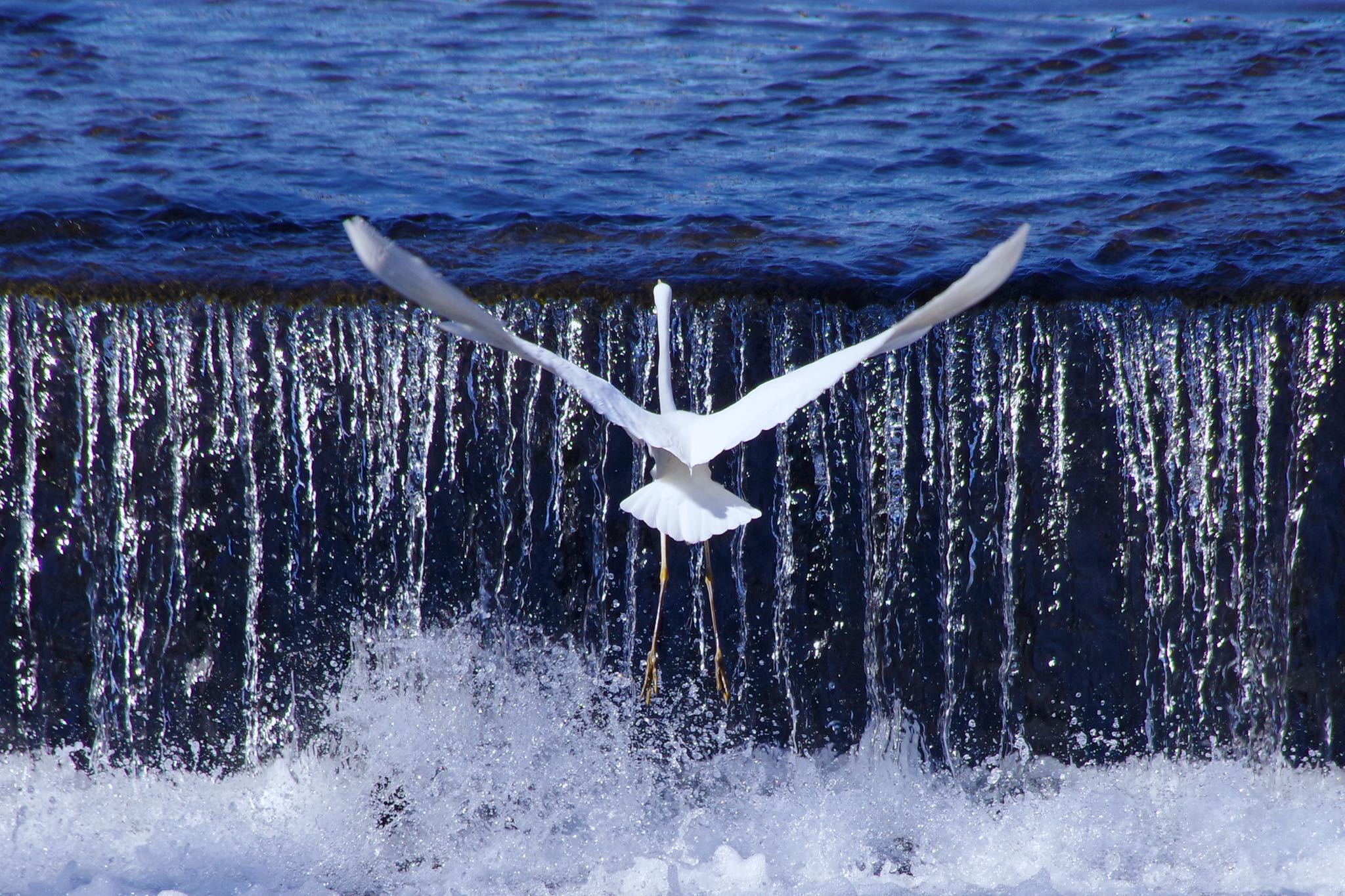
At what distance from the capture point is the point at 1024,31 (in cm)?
989

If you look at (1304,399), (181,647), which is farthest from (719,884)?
(1304,399)

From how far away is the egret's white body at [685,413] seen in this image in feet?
10.6

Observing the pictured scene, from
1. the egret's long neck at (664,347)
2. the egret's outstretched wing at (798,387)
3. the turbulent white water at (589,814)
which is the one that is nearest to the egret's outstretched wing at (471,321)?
the egret's outstretched wing at (798,387)

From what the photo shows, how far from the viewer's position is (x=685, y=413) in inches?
157

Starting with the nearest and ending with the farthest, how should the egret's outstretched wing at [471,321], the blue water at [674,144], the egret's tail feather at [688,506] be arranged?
the egret's outstretched wing at [471,321] < the egret's tail feather at [688,506] < the blue water at [674,144]

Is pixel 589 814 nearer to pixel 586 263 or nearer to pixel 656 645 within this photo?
pixel 656 645

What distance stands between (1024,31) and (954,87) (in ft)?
5.20

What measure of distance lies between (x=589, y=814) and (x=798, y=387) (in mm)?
2458

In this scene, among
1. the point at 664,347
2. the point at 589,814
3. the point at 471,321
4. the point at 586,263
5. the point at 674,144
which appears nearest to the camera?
the point at 471,321

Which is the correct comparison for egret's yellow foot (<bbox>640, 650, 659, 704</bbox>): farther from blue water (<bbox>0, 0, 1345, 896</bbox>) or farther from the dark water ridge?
the dark water ridge

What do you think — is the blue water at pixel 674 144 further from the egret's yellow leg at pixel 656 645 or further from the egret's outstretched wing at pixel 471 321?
the egret's outstretched wing at pixel 471 321

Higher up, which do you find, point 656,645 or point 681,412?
point 681,412

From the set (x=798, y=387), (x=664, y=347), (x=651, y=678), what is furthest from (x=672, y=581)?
(x=798, y=387)

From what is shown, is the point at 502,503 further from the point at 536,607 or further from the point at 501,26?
the point at 501,26
